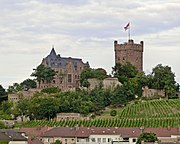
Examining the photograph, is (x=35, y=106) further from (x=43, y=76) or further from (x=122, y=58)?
(x=122, y=58)

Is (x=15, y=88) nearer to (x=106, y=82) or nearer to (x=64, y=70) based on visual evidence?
(x=64, y=70)

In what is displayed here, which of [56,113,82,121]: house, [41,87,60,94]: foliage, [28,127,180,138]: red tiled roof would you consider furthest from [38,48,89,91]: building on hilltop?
[28,127,180,138]: red tiled roof

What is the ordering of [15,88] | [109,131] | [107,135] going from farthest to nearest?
[15,88] → [109,131] → [107,135]

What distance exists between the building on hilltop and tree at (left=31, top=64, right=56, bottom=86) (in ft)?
6.42

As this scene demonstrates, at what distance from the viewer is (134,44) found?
12938cm

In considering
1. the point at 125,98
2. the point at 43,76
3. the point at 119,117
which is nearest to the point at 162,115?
the point at 119,117

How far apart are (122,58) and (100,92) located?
24.9 metres

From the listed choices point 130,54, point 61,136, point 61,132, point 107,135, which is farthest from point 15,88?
point 107,135

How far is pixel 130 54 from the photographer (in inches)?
5074

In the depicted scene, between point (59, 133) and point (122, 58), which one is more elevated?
point (122, 58)

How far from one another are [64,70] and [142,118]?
38.6m

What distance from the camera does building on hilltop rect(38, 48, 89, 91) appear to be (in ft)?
400

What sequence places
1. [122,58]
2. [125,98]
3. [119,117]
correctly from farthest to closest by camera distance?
[122,58] < [125,98] < [119,117]

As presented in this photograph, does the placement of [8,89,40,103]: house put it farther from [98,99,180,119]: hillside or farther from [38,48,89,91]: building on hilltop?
[98,99,180,119]: hillside
